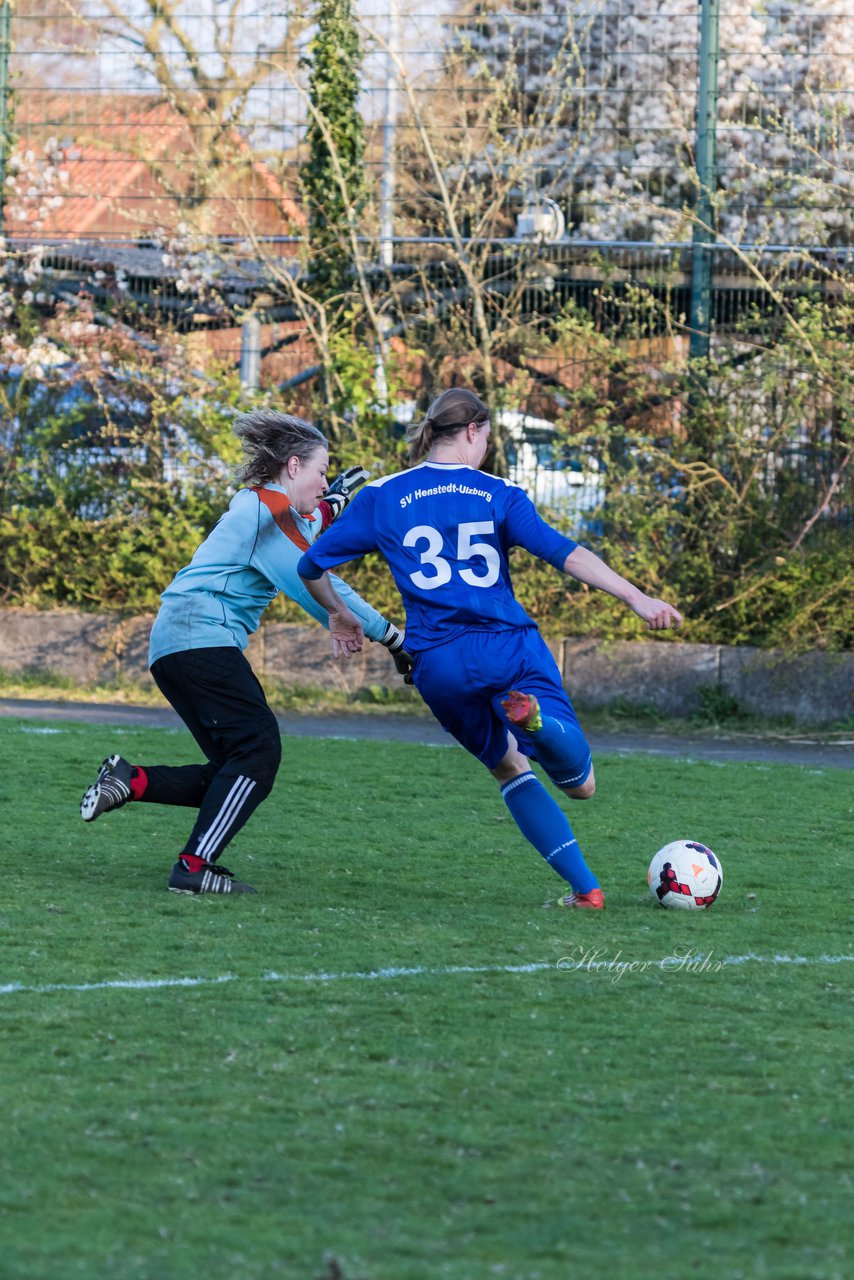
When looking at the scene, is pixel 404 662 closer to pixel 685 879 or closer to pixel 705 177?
pixel 685 879

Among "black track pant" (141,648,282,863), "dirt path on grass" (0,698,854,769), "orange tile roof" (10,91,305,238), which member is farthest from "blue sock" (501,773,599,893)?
"orange tile roof" (10,91,305,238)

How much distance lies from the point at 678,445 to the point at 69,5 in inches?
246

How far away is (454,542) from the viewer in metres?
5.62

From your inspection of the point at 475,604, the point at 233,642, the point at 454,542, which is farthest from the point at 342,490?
the point at 475,604

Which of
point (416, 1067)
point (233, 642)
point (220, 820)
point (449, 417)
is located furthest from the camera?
point (233, 642)

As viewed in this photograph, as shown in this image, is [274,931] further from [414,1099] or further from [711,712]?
[711,712]

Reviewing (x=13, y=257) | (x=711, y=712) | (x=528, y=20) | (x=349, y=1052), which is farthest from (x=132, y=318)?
(x=349, y=1052)

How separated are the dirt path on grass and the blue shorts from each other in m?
4.76

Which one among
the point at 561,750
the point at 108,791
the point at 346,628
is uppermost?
the point at 346,628

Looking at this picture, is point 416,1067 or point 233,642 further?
point 233,642

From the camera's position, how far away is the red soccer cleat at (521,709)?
5152 mm

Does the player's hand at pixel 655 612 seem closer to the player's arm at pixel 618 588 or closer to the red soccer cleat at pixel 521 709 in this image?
the player's arm at pixel 618 588

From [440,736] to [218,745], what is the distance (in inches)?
200

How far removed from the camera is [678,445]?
1230 centimetres
